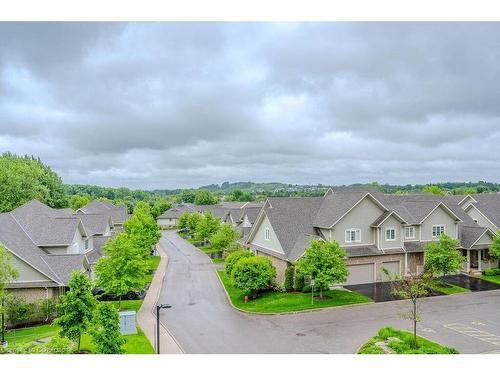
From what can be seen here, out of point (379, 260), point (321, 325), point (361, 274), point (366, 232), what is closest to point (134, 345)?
point (321, 325)

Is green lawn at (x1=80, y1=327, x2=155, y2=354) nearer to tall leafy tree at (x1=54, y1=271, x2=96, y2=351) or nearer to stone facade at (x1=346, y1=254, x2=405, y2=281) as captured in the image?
tall leafy tree at (x1=54, y1=271, x2=96, y2=351)

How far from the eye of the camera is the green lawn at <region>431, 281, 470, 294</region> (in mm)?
31797

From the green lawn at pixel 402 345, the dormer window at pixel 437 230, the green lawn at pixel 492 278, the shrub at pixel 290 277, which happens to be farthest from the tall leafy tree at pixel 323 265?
the green lawn at pixel 492 278

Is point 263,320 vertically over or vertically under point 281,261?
under

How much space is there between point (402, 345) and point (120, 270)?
1931cm

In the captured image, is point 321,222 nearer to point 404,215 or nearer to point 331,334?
point 404,215

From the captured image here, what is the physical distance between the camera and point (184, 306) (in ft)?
96.8

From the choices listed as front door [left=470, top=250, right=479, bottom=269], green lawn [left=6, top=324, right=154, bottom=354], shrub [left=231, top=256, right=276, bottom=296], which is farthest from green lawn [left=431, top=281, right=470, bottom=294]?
green lawn [left=6, top=324, right=154, bottom=354]

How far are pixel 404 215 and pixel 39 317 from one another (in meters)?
31.3

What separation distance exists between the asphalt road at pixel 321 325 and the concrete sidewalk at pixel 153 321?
472mm

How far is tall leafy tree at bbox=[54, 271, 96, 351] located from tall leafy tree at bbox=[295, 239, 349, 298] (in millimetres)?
14750

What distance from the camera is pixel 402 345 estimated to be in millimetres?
19281

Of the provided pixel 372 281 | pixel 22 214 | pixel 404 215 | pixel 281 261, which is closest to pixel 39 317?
pixel 22 214

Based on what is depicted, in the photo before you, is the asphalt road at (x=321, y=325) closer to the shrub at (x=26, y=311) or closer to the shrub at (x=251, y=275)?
the shrub at (x=251, y=275)
